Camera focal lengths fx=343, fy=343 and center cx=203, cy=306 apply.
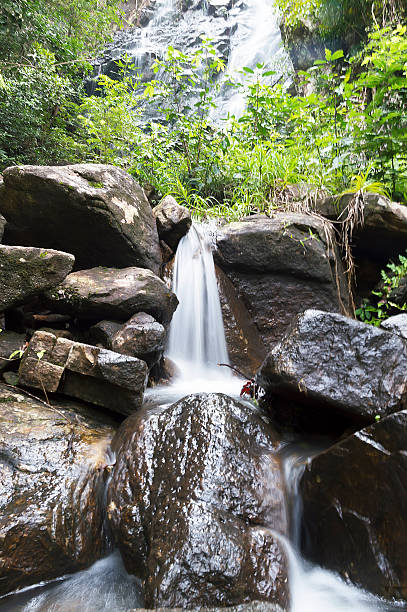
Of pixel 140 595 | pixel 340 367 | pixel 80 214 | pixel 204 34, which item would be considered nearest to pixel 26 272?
pixel 80 214

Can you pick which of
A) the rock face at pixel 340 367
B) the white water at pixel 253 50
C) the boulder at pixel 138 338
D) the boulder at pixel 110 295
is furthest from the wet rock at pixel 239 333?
the white water at pixel 253 50

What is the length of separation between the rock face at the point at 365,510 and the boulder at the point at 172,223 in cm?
336

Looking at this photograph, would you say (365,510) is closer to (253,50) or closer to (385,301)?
(385,301)

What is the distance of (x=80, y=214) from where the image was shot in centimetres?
344

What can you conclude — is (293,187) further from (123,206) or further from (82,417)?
(82,417)

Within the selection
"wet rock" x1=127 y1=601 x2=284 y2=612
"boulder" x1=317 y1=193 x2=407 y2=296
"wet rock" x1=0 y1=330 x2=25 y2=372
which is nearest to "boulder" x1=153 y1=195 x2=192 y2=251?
"boulder" x1=317 y1=193 x2=407 y2=296

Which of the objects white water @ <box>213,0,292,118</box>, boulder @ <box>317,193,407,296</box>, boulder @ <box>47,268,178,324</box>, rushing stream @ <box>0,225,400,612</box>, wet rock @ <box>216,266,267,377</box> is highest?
white water @ <box>213,0,292,118</box>

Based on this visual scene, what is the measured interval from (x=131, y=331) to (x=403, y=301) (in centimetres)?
301

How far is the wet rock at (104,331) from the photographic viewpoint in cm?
311

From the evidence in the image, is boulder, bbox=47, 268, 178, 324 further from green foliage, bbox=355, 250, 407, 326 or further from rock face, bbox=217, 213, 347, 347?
green foliage, bbox=355, 250, 407, 326

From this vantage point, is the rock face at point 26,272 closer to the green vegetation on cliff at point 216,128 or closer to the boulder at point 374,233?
the green vegetation on cliff at point 216,128

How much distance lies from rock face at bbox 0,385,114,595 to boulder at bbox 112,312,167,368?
0.73 meters

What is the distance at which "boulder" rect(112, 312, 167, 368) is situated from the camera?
2.91 meters

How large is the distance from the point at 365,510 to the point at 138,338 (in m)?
1.99
